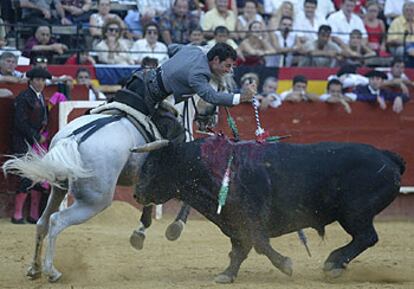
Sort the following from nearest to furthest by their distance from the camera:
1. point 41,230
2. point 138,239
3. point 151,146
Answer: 1. point 151,146
2. point 41,230
3. point 138,239

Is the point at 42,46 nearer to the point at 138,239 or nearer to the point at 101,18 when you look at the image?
the point at 101,18

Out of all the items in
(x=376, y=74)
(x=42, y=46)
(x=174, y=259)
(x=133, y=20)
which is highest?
(x=133, y=20)

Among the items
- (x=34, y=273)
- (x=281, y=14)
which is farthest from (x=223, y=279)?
(x=281, y=14)

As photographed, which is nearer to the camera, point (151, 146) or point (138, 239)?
point (151, 146)

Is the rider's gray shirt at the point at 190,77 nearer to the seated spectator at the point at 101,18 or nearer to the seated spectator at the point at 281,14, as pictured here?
the seated spectator at the point at 101,18

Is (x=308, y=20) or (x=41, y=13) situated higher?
(x=41, y=13)

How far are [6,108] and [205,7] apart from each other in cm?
355

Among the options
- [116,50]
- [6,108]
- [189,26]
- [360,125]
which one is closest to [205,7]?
[189,26]

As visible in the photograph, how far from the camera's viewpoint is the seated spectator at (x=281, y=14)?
13.0 m

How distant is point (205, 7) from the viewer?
Answer: 1330 cm

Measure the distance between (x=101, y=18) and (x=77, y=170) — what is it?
5.30 m

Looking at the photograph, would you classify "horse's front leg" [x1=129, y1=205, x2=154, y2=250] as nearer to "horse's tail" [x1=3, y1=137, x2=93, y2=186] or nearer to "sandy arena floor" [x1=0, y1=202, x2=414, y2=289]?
"sandy arena floor" [x1=0, y1=202, x2=414, y2=289]

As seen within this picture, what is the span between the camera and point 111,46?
1188cm

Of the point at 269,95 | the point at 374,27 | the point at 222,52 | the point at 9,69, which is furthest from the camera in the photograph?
the point at 374,27
